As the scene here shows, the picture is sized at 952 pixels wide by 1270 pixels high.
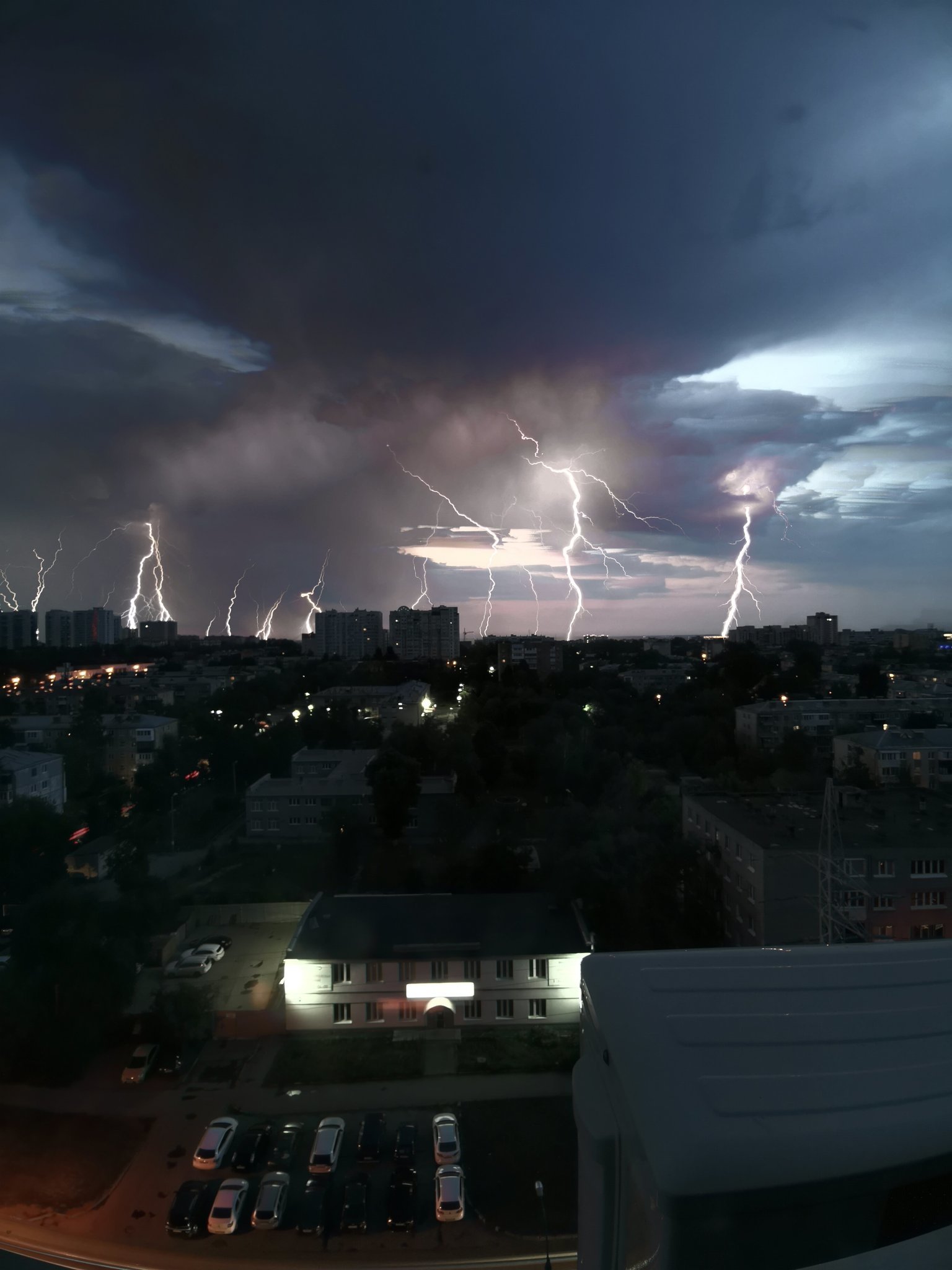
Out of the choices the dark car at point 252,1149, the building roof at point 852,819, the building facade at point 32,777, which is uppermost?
the building roof at point 852,819

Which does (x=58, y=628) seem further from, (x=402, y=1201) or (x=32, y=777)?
(x=402, y=1201)

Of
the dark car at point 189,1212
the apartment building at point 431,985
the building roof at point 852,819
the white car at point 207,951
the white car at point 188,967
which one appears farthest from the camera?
the white car at point 207,951

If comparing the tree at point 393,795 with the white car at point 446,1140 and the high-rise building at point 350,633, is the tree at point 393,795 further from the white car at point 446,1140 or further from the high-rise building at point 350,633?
the high-rise building at point 350,633

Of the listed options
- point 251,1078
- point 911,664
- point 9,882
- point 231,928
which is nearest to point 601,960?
point 251,1078

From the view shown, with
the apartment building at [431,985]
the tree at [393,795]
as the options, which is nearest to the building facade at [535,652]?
the tree at [393,795]

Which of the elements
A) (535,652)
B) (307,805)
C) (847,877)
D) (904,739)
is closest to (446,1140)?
(847,877)

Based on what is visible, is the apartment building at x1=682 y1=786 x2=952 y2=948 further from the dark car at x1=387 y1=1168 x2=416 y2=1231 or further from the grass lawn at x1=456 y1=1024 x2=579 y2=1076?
the dark car at x1=387 y1=1168 x2=416 y2=1231

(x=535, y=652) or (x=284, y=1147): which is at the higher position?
(x=535, y=652)

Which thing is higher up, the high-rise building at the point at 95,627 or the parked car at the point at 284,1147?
the high-rise building at the point at 95,627
